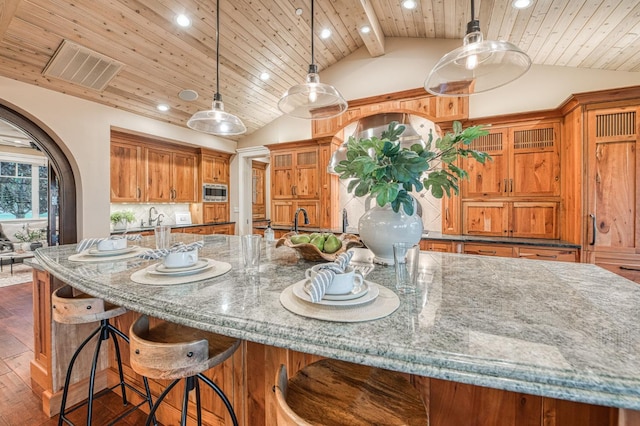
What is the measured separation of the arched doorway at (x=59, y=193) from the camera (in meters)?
3.40

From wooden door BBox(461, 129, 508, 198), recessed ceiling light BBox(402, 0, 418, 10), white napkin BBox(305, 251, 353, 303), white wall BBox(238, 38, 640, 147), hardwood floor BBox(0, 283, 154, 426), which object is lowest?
hardwood floor BBox(0, 283, 154, 426)

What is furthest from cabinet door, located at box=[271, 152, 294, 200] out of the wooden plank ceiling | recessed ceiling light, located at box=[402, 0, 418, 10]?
recessed ceiling light, located at box=[402, 0, 418, 10]

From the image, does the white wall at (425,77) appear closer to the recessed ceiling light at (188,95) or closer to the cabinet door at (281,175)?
the cabinet door at (281,175)

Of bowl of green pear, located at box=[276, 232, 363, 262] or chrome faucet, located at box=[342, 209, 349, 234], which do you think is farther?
chrome faucet, located at box=[342, 209, 349, 234]

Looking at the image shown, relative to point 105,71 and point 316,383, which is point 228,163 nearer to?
point 105,71

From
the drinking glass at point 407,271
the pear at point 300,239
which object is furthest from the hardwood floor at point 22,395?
the drinking glass at point 407,271

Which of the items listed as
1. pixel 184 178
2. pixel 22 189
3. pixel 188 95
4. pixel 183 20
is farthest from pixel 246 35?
pixel 22 189

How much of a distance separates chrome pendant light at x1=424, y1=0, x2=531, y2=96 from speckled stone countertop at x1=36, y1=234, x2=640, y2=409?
1.11 m

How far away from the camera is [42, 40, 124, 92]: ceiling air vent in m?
2.97

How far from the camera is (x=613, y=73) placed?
297cm

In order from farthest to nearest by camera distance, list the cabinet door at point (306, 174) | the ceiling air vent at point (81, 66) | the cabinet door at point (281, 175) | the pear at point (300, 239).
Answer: the cabinet door at point (281, 175), the cabinet door at point (306, 174), the ceiling air vent at point (81, 66), the pear at point (300, 239)

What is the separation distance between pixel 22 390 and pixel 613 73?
613 centimetres

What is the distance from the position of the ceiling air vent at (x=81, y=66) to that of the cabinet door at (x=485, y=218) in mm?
4745

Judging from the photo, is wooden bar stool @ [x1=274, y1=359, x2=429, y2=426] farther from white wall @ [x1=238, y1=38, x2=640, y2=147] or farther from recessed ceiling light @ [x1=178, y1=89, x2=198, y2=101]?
recessed ceiling light @ [x1=178, y1=89, x2=198, y2=101]
